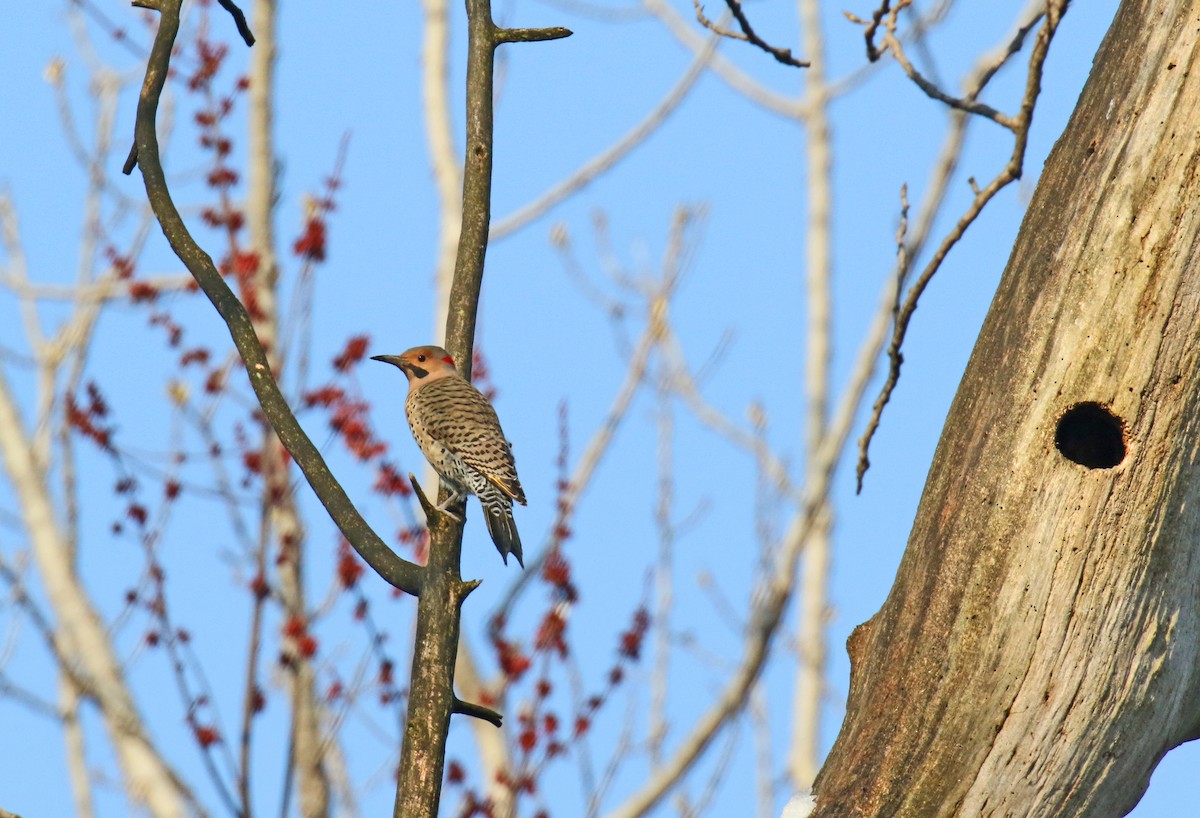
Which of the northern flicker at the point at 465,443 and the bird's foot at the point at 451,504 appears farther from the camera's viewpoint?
the northern flicker at the point at 465,443

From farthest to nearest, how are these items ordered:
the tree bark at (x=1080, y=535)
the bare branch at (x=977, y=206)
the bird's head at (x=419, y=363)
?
the bird's head at (x=419, y=363)
the bare branch at (x=977, y=206)
the tree bark at (x=1080, y=535)

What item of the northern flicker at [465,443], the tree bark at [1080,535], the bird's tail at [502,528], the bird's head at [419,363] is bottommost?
the tree bark at [1080,535]

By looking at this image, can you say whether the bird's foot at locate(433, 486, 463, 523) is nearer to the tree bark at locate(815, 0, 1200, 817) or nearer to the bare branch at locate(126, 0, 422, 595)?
the bare branch at locate(126, 0, 422, 595)

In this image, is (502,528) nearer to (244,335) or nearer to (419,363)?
(419,363)

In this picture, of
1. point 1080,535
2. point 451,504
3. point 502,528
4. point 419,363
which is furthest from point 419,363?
point 1080,535

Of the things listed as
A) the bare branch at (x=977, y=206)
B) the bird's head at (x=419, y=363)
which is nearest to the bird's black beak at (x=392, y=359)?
the bird's head at (x=419, y=363)

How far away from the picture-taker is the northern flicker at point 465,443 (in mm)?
5180

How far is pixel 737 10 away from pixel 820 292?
212 inches

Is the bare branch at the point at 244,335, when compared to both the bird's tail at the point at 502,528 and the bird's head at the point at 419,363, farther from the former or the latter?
the bird's head at the point at 419,363

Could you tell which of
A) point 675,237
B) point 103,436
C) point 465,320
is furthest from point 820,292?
point 465,320

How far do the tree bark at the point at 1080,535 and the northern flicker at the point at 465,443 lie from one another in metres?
2.01

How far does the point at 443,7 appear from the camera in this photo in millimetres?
9383

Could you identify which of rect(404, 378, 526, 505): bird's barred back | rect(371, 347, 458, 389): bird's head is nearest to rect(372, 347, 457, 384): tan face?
rect(371, 347, 458, 389): bird's head

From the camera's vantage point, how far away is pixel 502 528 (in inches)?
204
